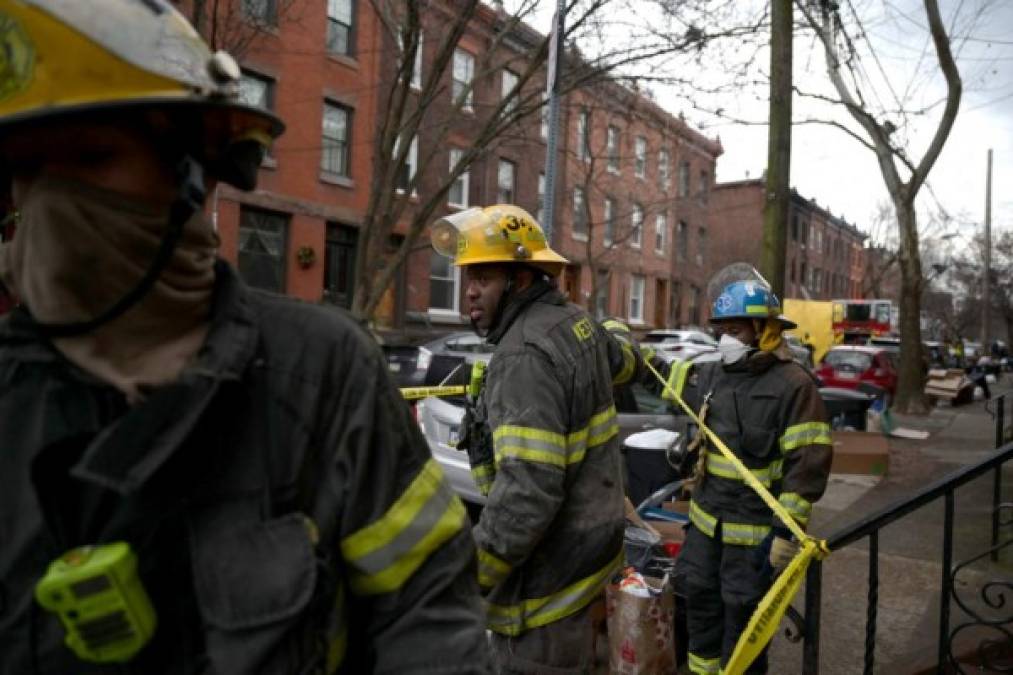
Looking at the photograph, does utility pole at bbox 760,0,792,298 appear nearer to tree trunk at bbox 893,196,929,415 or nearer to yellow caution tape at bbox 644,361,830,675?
yellow caution tape at bbox 644,361,830,675

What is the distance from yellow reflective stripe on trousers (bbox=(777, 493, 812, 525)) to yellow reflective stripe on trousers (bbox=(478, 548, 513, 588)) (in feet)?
4.93

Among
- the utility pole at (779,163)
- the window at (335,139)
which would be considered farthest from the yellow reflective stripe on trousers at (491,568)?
the window at (335,139)

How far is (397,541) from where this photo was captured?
124 centimetres

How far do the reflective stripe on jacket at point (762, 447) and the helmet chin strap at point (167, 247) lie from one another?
2.91 meters

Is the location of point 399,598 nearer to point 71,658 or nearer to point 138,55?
point 71,658

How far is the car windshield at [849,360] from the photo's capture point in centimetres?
1867

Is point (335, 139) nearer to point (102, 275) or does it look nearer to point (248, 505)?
point (102, 275)

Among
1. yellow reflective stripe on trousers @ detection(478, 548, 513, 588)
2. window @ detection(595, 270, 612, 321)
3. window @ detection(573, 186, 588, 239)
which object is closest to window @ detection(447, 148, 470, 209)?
window @ detection(573, 186, 588, 239)

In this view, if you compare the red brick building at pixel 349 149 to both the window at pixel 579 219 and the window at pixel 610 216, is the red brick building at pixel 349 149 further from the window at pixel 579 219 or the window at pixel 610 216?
the window at pixel 610 216

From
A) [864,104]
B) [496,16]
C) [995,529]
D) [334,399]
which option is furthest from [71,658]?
[864,104]

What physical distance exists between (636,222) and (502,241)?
92.9 feet

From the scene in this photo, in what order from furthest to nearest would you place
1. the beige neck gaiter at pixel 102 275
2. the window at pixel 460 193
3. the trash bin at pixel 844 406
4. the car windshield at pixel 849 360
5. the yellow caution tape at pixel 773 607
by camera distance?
the window at pixel 460 193 < the car windshield at pixel 849 360 < the trash bin at pixel 844 406 < the yellow caution tape at pixel 773 607 < the beige neck gaiter at pixel 102 275

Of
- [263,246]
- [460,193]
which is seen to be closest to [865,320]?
[460,193]

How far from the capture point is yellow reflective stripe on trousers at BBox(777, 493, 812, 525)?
10.9 feet
